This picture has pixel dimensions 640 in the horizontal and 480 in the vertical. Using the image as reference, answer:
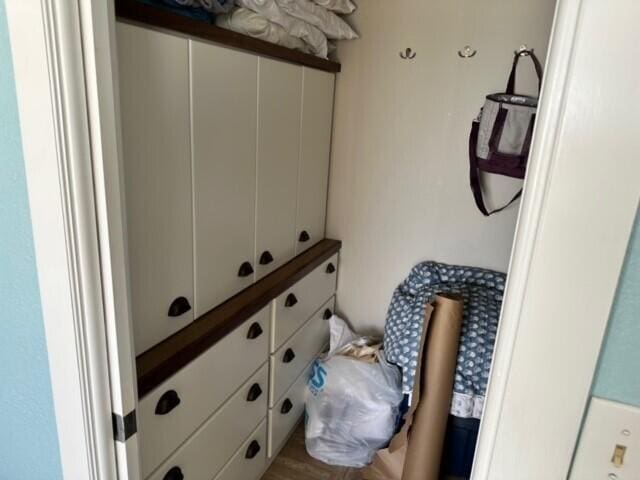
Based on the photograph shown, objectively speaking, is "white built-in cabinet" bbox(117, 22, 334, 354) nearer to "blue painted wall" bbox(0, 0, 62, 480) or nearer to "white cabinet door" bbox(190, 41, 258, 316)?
"white cabinet door" bbox(190, 41, 258, 316)

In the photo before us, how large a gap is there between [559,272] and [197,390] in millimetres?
1133

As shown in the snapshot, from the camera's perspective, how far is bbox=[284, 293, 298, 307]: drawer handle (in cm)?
180

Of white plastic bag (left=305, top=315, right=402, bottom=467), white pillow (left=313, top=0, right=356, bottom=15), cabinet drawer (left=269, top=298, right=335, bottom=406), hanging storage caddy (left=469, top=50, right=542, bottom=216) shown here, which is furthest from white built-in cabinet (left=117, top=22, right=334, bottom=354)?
hanging storage caddy (left=469, top=50, right=542, bottom=216)

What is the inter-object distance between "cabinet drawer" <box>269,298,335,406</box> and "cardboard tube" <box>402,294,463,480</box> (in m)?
0.55

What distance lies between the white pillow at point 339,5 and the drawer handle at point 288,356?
55.5 inches

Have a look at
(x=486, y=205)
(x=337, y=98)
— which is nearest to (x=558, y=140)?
(x=486, y=205)

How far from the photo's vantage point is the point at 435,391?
1746 millimetres

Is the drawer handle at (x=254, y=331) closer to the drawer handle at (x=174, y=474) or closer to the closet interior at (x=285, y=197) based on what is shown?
the closet interior at (x=285, y=197)

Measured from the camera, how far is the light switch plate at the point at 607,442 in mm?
483

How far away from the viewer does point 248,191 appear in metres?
1.54

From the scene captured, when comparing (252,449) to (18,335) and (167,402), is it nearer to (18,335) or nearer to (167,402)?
(167,402)

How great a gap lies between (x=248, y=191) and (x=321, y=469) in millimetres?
1266

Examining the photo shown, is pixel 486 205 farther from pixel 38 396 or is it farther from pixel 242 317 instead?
pixel 38 396

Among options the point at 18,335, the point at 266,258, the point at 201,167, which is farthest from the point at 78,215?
the point at 266,258
